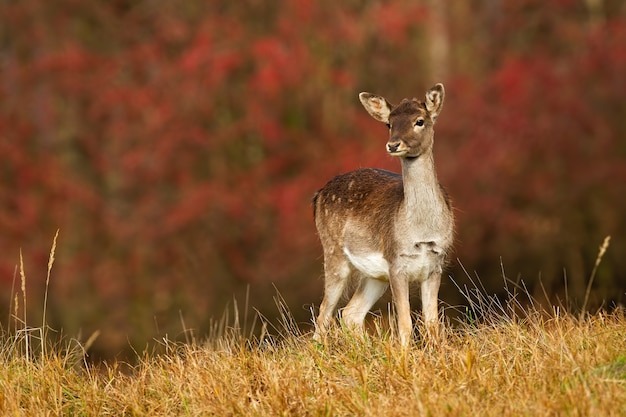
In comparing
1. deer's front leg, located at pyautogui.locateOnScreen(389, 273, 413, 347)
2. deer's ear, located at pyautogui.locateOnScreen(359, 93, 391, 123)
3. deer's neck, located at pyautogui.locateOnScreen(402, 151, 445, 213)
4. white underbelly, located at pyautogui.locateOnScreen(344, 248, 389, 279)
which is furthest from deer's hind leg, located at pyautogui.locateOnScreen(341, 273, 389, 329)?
deer's ear, located at pyautogui.locateOnScreen(359, 93, 391, 123)

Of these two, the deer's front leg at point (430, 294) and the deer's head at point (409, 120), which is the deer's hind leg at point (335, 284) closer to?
the deer's front leg at point (430, 294)

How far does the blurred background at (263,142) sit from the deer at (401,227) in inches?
218

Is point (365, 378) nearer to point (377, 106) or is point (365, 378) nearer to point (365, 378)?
point (365, 378)

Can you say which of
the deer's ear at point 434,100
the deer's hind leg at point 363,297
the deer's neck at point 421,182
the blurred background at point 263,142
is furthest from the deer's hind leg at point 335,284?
the blurred background at point 263,142

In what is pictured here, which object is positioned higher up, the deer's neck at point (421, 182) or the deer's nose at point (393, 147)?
the deer's nose at point (393, 147)

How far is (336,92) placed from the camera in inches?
613

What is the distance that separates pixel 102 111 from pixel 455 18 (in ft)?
17.3

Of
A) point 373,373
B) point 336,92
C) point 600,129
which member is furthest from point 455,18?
point 373,373

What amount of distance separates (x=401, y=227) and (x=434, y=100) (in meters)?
0.84

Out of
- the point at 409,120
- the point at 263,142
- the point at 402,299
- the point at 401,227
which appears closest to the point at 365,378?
the point at 402,299

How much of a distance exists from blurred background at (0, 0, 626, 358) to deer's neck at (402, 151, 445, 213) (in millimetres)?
6356

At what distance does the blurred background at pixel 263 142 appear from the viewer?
14250 millimetres

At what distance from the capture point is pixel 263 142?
15289mm

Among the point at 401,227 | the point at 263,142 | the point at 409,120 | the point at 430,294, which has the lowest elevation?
the point at 263,142
